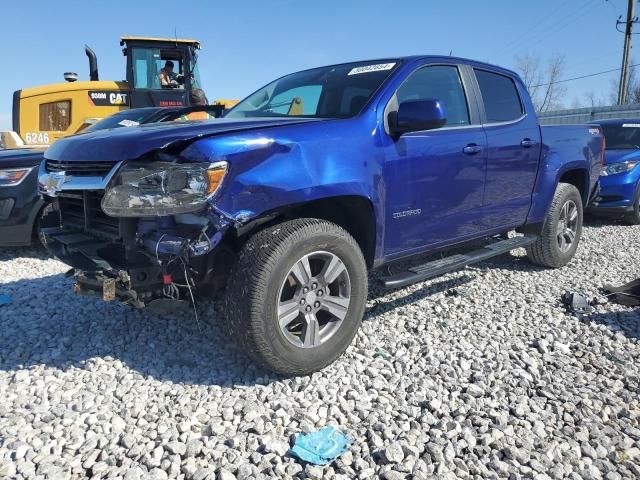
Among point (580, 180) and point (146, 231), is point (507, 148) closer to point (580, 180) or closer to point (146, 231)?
point (580, 180)

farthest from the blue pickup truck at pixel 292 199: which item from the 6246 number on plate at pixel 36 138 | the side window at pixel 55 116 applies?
the 6246 number on plate at pixel 36 138

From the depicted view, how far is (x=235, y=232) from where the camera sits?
2736mm

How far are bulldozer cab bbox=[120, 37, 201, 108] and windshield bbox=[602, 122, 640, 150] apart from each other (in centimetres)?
770

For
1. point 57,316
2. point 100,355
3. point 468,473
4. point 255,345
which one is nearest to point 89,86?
point 57,316

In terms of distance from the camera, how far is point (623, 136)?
872 cm

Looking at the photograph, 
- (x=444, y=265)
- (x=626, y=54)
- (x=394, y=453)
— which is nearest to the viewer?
(x=394, y=453)

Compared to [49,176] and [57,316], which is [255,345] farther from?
[57,316]

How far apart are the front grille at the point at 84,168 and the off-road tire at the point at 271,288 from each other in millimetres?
853

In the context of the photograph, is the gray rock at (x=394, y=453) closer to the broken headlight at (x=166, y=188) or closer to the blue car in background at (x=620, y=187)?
the broken headlight at (x=166, y=188)

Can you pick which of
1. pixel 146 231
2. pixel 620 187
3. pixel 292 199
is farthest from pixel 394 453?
pixel 620 187

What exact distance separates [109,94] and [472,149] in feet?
28.0

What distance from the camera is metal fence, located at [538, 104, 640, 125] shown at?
1567 centimetres

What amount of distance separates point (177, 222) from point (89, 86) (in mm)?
8768

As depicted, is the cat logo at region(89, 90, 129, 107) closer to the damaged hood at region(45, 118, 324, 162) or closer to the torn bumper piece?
the damaged hood at region(45, 118, 324, 162)
